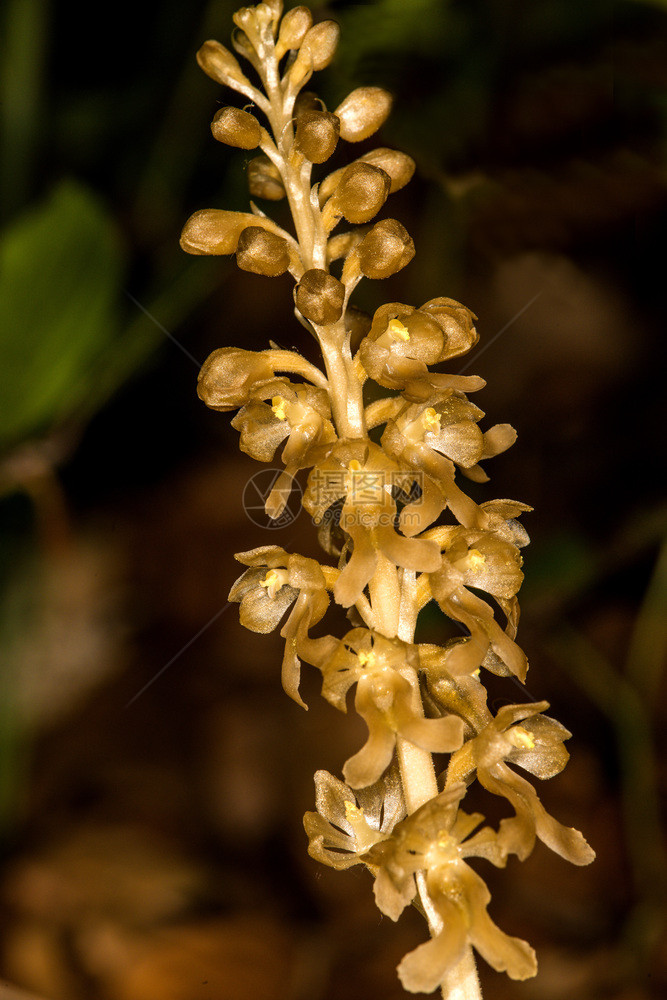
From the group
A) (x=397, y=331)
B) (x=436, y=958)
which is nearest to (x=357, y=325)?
(x=397, y=331)

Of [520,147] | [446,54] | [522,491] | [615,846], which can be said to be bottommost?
[615,846]

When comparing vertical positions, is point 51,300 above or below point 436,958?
above

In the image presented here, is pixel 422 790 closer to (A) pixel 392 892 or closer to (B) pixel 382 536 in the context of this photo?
(A) pixel 392 892

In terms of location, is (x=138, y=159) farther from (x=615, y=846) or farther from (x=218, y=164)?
(x=615, y=846)

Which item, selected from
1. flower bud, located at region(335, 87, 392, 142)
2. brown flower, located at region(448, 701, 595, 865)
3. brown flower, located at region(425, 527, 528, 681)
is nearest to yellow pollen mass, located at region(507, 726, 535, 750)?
brown flower, located at region(448, 701, 595, 865)

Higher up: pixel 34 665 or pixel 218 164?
pixel 218 164

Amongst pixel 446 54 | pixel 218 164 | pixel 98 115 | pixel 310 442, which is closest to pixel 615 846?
pixel 310 442
